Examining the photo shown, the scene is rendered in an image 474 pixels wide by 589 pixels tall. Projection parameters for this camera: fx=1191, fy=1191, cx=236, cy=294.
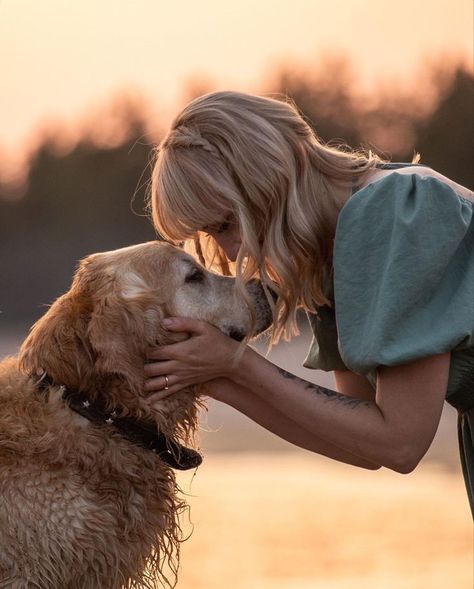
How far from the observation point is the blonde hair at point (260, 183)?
13.6 ft

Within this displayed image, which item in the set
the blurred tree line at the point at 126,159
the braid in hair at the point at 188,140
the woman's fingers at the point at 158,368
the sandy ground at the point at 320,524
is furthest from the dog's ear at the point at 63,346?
the blurred tree line at the point at 126,159

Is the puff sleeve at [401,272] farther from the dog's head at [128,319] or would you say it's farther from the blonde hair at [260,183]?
the dog's head at [128,319]

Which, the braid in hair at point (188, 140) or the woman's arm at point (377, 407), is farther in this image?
the braid in hair at point (188, 140)

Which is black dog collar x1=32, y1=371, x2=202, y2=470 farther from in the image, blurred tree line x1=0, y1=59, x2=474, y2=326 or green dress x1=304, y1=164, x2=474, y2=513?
blurred tree line x1=0, y1=59, x2=474, y2=326

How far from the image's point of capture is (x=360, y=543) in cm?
852

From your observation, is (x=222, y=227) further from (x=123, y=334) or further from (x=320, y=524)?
(x=320, y=524)

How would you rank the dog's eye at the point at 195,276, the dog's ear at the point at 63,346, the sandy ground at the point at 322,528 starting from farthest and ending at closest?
1. the sandy ground at the point at 322,528
2. the dog's eye at the point at 195,276
3. the dog's ear at the point at 63,346

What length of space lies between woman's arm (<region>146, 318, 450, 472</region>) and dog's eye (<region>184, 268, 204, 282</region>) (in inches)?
10.5

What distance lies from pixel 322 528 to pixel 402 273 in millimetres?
5297

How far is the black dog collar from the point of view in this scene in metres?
4.12

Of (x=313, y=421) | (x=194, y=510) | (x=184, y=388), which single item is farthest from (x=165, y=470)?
(x=194, y=510)

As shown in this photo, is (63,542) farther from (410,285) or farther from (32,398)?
(410,285)

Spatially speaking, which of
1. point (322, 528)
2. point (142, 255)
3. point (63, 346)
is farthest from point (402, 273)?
point (322, 528)

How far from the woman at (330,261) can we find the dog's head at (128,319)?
0.28ft
